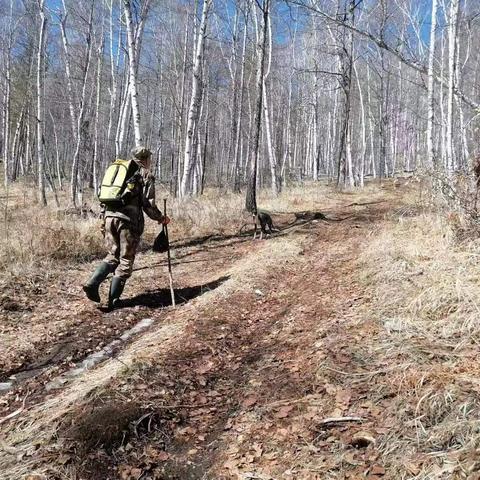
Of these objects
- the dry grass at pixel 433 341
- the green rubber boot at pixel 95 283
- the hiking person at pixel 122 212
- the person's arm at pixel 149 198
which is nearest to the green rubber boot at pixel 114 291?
the hiking person at pixel 122 212

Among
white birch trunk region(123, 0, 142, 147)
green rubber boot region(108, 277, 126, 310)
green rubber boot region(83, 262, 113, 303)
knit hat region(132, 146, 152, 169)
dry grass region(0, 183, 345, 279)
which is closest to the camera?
green rubber boot region(83, 262, 113, 303)

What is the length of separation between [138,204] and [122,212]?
0.26 meters

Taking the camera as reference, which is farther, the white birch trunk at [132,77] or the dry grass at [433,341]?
the white birch trunk at [132,77]

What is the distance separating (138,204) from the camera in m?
5.95

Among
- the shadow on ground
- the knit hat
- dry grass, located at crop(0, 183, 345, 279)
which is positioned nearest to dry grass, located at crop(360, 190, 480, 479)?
the shadow on ground

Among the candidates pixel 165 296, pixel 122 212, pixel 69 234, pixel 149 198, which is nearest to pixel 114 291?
pixel 165 296

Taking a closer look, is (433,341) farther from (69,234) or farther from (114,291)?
(69,234)

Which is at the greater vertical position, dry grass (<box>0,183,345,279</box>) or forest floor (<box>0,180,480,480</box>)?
dry grass (<box>0,183,345,279</box>)

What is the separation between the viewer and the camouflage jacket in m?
5.80

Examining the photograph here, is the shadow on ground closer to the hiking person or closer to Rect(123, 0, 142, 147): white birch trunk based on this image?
the hiking person

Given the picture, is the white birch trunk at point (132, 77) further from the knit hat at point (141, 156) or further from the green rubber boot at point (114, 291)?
the green rubber boot at point (114, 291)

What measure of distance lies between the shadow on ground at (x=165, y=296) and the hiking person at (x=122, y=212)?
333 millimetres

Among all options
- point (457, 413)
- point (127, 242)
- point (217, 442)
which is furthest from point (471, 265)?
point (127, 242)

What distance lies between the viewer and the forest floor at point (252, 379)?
2688 mm
